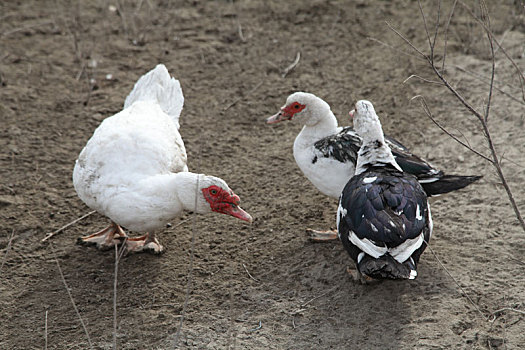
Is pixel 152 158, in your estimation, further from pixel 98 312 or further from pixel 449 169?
pixel 449 169

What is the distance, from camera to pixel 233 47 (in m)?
6.96

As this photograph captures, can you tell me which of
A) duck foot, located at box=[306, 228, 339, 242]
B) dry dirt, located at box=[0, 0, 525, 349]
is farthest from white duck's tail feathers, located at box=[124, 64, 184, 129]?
Answer: duck foot, located at box=[306, 228, 339, 242]

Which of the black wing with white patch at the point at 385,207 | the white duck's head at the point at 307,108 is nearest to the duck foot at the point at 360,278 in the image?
the black wing with white patch at the point at 385,207

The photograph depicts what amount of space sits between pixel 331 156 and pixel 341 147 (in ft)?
0.33

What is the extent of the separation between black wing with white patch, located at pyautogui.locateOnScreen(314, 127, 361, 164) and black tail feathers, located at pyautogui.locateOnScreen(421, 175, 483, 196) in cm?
54

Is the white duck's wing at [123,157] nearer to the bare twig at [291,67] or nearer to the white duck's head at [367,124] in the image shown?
the white duck's head at [367,124]

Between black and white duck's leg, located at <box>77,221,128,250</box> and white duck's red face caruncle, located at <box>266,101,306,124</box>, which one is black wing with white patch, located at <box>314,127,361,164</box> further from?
black and white duck's leg, located at <box>77,221,128,250</box>

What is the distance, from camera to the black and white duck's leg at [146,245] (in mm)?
4473

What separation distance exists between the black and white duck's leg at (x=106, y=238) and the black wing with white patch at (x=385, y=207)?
172 centimetres

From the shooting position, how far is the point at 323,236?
4500 millimetres

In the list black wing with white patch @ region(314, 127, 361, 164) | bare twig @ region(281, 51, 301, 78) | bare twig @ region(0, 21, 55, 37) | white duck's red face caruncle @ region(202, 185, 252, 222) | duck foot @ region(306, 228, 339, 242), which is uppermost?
black wing with white patch @ region(314, 127, 361, 164)

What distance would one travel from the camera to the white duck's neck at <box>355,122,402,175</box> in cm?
414

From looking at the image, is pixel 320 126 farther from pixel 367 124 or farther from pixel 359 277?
pixel 359 277

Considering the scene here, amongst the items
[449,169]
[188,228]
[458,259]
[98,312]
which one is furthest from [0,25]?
[458,259]
